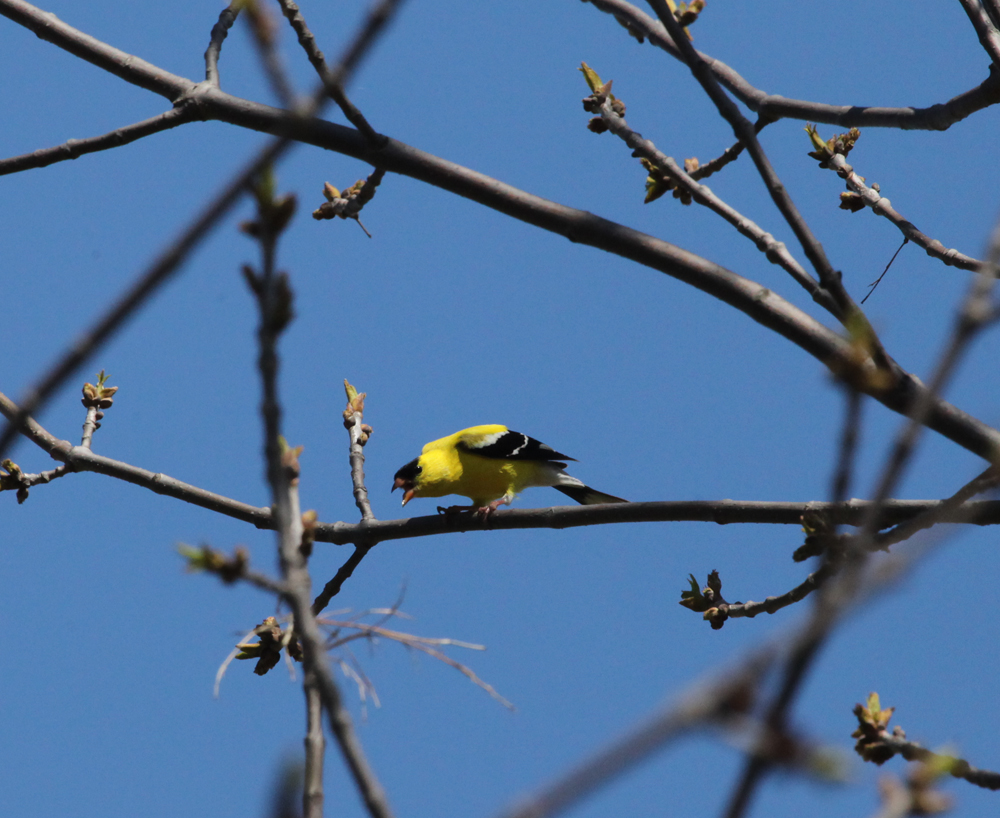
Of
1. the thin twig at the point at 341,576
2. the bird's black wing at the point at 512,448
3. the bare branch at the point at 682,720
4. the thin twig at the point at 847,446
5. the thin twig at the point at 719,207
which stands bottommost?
the bare branch at the point at 682,720

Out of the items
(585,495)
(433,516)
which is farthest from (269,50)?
(585,495)

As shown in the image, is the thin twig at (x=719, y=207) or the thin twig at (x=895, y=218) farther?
the thin twig at (x=895, y=218)

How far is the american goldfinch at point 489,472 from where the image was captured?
855cm

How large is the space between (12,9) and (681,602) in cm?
441

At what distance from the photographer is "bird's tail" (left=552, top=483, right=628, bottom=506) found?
26.4ft

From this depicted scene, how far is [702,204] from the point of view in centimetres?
395

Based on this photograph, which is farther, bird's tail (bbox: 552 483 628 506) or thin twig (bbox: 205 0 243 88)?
bird's tail (bbox: 552 483 628 506)

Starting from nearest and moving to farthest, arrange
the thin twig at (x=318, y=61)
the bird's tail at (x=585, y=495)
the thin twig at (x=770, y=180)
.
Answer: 1. the thin twig at (x=770, y=180)
2. the thin twig at (x=318, y=61)
3. the bird's tail at (x=585, y=495)

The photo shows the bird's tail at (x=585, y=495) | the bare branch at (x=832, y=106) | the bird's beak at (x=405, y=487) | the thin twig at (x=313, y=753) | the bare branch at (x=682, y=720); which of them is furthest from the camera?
the bird's beak at (x=405, y=487)

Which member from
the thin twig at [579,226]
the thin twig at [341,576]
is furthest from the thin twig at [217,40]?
the thin twig at [341,576]

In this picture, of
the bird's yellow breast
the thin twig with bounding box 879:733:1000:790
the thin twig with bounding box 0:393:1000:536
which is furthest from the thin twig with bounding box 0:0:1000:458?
the bird's yellow breast

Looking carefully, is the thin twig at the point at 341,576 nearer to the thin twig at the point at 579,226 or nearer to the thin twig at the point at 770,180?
the thin twig at the point at 579,226

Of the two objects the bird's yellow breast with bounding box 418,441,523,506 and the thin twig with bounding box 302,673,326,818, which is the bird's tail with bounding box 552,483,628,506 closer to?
the bird's yellow breast with bounding box 418,441,523,506

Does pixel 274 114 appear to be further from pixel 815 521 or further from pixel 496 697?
pixel 815 521
